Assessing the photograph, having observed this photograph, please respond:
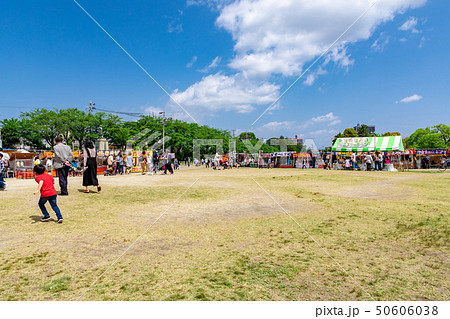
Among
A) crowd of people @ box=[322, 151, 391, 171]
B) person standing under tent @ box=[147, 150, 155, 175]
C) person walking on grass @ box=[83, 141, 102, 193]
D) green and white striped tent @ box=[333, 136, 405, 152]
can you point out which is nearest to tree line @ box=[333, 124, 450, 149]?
green and white striped tent @ box=[333, 136, 405, 152]

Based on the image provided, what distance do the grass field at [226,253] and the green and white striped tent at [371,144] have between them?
31.7m

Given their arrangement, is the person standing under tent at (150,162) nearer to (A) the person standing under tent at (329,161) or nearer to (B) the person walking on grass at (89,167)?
(B) the person walking on grass at (89,167)

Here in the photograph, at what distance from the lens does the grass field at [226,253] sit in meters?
2.78

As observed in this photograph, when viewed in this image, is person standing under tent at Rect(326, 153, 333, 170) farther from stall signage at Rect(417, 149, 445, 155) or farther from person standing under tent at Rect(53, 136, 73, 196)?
person standing under tent at Rect(53, 136, 73, 196)

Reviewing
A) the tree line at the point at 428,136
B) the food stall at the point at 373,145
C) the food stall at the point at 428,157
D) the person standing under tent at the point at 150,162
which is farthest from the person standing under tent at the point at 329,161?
the tree line at the point at 428,136

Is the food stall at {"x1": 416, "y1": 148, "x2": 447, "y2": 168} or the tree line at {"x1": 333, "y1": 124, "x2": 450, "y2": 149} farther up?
the tree line at {"x1": 333, "y1": 124, "x2": 450, "y2": 149}

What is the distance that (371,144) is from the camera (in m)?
36.1

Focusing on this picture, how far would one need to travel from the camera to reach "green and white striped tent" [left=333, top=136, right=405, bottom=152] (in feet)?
114

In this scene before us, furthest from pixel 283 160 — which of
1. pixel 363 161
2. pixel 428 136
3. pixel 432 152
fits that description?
pixel 428 136

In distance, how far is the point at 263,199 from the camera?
8.94 m

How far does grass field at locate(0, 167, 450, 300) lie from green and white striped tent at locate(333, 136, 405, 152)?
31702 millimetres
